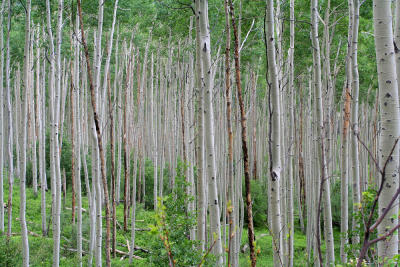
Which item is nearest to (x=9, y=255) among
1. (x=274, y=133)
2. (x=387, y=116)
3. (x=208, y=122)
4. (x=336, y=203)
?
(x=208, y=122)

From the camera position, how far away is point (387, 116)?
277 centimetres

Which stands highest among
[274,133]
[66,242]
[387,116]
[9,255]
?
[387,116]

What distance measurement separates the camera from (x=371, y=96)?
22.4 metres

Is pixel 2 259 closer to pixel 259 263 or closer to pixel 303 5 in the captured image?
pixel 259 263

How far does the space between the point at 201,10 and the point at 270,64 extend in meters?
1.71

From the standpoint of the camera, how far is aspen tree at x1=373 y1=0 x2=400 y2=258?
8.79 ft

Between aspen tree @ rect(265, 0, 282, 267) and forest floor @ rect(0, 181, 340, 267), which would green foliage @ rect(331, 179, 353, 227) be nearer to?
forest floor @ rect(0, 181, 340, 267)

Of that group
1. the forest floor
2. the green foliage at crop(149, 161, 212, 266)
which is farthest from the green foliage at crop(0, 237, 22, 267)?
the green foliage at crop(149, 161, 212, 266)

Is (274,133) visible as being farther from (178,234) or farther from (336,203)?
(336,203)

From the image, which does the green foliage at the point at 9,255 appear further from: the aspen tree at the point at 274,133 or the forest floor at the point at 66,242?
the aspen tree at the point at 274,133

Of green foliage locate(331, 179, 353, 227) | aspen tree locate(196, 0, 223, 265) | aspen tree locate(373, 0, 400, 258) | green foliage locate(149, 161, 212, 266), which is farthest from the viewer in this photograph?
green foliage locate(331, 179, 353, 227)

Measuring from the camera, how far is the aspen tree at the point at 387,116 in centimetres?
268

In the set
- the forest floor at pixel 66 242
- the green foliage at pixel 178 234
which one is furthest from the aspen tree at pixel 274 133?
the forest floor at pixel 66 242

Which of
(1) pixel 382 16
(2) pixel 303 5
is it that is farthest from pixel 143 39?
(1) pixel 382 16
